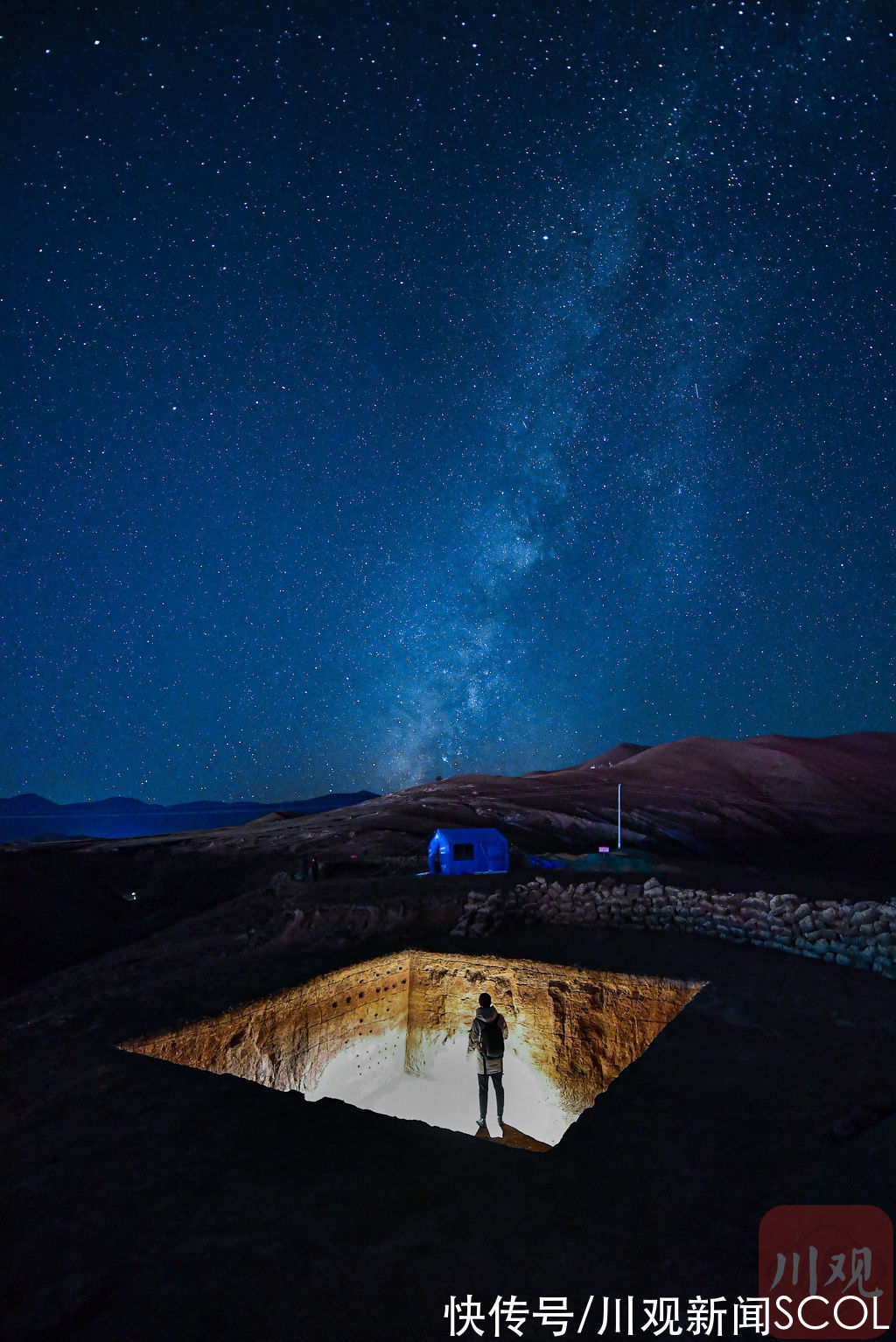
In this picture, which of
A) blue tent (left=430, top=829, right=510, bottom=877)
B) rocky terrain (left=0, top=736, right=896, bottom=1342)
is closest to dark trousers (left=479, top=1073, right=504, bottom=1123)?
rocky terrain (left=0, top=736, right=896, bottom=1342)

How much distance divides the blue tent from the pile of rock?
10.6 ft

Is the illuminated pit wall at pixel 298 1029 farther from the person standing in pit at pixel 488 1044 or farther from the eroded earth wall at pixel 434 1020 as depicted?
the person standing in pit at pixel 488 1044

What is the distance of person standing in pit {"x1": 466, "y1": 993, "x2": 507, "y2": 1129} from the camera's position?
7191 millimetres

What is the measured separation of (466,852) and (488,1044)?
9616 millimetres

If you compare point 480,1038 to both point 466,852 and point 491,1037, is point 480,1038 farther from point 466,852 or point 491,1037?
point 466,852

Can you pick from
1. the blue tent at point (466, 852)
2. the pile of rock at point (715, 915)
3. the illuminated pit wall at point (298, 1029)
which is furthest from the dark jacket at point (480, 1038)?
the blue tent at point (466, 852)

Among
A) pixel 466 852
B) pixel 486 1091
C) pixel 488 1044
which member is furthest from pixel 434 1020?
pixel 466 852

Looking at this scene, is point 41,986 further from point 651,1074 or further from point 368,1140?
point 651,1074

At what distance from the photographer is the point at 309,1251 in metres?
3.36

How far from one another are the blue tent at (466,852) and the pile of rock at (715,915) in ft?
10.6

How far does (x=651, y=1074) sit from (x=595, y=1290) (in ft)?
9.14

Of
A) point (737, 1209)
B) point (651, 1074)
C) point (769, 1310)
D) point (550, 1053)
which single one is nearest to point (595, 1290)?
point (769, 1310)

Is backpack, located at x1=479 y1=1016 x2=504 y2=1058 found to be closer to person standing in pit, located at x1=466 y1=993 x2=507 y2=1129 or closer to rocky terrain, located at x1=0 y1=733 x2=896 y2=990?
person standing in pit, located at x1=466 y1=993 x2=507 y2=1129

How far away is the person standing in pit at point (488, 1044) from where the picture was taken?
719 cm
